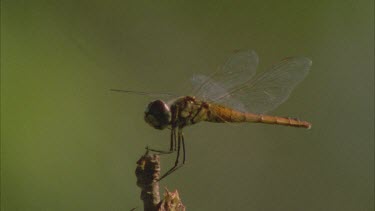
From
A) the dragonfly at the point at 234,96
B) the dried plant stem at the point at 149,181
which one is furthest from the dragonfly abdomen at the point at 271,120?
the dried plant stem at the point at 149,181

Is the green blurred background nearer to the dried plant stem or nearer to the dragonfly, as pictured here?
the dragonfly

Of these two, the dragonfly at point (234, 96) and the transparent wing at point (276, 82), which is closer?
the dragonfly at point (234, 96)

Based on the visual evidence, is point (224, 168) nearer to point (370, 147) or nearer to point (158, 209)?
point (370, 147)

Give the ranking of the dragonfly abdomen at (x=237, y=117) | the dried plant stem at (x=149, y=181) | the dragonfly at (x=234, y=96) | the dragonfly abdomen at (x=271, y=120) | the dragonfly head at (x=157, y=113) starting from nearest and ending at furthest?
the dried plant stem at (x=149, y=181) < the dragonfly head at (x=157, y=113) < the dragonfly at (x=234, y=96) < the dragonfly abdomen at (x=237, y=117) < the dragonfly abdomen at (x=271, y=120)

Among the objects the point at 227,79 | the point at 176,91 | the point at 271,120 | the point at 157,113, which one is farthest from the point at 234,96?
the point at 176,91

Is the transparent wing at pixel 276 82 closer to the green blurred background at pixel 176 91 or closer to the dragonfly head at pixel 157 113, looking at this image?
the dragonfly head at pixel 157 113

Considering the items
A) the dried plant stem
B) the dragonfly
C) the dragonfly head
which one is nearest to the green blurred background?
the dragonfly

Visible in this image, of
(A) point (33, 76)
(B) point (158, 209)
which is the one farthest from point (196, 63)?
(B) point (158, 209)
